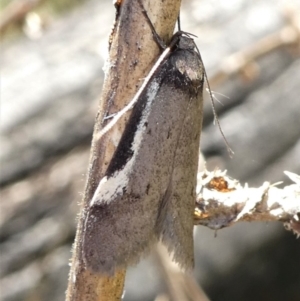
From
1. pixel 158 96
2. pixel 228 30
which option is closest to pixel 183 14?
pixel 228 30

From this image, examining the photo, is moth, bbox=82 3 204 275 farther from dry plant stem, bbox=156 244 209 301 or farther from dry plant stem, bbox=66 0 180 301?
dry plant stem, bbox=156 244 209 301

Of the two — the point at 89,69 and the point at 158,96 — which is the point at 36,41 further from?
the point at 158,96

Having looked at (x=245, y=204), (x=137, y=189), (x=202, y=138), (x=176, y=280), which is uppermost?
(x=202, y=138)

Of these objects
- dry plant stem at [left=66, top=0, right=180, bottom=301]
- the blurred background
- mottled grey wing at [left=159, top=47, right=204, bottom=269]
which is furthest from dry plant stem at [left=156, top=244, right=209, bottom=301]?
dry plant stem at [left=66, top=0, right=180, bottom=301]

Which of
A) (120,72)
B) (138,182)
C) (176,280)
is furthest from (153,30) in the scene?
(176,280)

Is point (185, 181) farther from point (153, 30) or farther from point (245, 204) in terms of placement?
point (153, 30)
